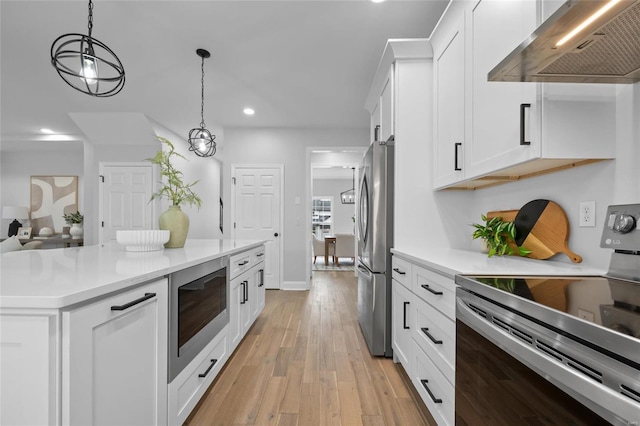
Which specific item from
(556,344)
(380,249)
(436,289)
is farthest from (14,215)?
(556,344)

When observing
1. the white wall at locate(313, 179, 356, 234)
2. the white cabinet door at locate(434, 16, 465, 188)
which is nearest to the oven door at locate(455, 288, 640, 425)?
the white cabinet door at locate(434, 16, 465, 188)

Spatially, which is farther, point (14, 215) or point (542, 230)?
point (14, 215)

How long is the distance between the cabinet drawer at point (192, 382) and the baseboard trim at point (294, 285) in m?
2.78

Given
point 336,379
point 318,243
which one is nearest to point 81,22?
point 336,379

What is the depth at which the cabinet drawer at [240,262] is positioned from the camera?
7.08 feet

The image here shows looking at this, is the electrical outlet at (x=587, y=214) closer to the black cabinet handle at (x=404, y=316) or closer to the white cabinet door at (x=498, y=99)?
the white cabinet door at (x=498, y=99)

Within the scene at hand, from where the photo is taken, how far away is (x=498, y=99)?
1429 millimetres

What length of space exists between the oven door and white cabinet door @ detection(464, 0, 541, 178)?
2.49ft

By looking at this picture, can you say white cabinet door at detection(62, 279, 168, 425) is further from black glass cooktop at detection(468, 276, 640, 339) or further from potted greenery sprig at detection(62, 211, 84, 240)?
potted greenery sprig at detection(62, 211, 84, 240)

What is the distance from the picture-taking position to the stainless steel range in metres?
0.51

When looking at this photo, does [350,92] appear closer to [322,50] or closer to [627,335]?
[322,50]

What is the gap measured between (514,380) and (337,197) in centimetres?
1000

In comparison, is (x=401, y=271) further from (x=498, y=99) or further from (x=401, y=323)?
(x=498, y=99)

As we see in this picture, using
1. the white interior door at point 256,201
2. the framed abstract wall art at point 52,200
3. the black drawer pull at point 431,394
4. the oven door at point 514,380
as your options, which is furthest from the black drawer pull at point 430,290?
the framed abstract wall art at point 52,200
